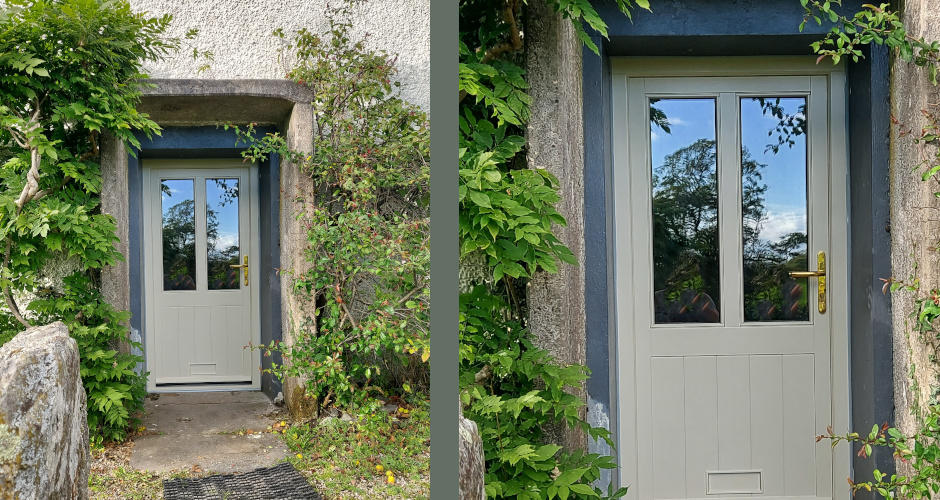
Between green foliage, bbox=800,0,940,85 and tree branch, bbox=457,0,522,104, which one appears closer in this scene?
tree branch, bbox=457,0,522,104

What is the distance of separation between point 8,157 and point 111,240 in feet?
2.00

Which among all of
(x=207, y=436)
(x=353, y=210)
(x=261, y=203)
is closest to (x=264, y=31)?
(x=353, y=210)

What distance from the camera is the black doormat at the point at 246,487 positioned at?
2.65 meters

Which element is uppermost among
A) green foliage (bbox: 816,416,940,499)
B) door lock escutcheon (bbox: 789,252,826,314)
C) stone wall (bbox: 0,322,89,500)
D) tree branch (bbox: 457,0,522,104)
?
tree branch (bbox: 457,0,522,104)

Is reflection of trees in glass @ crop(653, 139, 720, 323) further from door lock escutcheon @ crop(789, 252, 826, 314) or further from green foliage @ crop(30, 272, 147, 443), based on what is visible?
green foliage @ crop(30, 272, 147, 443)

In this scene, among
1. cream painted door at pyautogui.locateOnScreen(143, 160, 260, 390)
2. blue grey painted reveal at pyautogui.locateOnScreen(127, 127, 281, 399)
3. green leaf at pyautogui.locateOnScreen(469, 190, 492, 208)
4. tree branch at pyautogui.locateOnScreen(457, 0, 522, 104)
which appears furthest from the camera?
cream painted door at pyautogui.locateOnScreen(143, 160, 260, 390)

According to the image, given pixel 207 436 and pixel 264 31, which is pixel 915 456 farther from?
pixel 264 31

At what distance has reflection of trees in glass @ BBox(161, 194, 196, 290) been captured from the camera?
4422mm

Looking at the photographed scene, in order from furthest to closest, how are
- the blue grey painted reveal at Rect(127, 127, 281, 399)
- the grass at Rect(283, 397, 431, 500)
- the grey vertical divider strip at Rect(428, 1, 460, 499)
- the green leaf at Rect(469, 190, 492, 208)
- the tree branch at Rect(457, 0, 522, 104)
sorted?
the blue grey painted reveal at Rect(127, 127, 281, 399), the grass at Rect(283, 397, 431, 500), the tree branch at Rect(457, 0, 522, 104), the green leaf at Rect(469, 190, 492, 208), the grey vertical divider strip at Rect(428, 1, 460, 499)

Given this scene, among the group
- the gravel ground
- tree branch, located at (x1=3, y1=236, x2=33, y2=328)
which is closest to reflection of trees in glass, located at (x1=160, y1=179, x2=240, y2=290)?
tree branch, located at (x1=3, y1=236, x2=33, y2=328)

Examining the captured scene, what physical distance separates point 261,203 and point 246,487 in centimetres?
210

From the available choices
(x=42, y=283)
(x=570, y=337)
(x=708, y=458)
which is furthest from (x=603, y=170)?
(x=42, y=283)

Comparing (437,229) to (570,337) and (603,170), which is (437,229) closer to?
(570,337)

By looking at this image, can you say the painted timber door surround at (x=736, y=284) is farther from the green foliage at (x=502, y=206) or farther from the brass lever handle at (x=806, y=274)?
the green foliage at (x=502, y=206)
